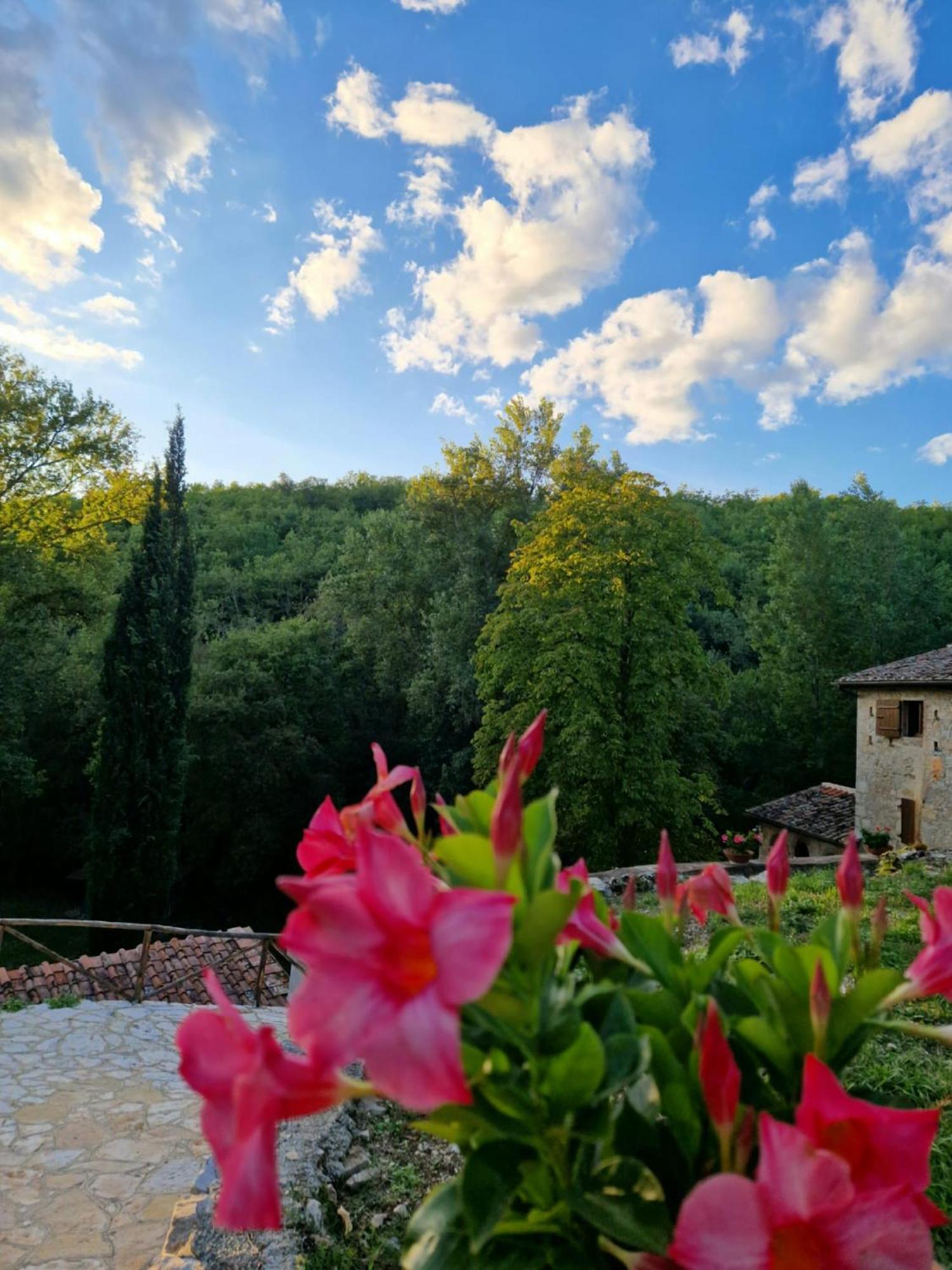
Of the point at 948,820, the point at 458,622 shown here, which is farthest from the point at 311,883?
the point at 458,622

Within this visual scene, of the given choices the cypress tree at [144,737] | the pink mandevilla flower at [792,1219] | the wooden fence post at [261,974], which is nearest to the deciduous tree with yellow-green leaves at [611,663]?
the wooden fence post at [261,974]

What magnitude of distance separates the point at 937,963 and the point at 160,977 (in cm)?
1041

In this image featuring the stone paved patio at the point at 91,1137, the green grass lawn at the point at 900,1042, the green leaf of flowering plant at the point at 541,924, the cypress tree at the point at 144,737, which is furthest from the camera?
the cypress tree at the point at 144,737

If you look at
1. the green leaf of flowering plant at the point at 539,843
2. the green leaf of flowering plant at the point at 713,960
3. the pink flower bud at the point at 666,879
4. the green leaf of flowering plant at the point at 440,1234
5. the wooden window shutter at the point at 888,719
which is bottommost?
the green leaf of flowering plant at the point at 440,1234

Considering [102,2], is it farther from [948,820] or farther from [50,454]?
[948,820]

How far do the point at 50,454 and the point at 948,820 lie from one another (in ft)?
64.7

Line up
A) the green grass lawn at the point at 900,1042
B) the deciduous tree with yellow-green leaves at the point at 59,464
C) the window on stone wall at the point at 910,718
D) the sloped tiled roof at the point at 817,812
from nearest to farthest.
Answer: the green grass lawn at the point at 900,1042, the window on stone wall at the point at 910,718, the sloped tiled roof at the point at 817,812, the deciduous tree with yellow-green leaves at the point at 59,464

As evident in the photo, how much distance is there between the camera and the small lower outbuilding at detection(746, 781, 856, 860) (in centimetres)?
1544

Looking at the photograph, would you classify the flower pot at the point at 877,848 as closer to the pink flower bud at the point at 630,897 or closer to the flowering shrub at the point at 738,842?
the flowering shrub at the point at 738,842

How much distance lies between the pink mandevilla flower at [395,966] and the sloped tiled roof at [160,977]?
8310 millimetres

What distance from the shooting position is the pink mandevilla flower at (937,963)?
74 cm

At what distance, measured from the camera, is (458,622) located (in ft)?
62.0

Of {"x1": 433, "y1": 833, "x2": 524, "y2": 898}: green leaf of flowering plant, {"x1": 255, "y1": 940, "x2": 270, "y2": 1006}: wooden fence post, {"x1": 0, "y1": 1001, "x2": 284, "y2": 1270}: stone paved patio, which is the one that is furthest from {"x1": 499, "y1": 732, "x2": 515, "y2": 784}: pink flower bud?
{"x1": 255, "y1": 940, "x2": 270, "y2": 1006}: wooden fence post

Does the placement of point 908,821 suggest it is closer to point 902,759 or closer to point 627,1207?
point 902,759
